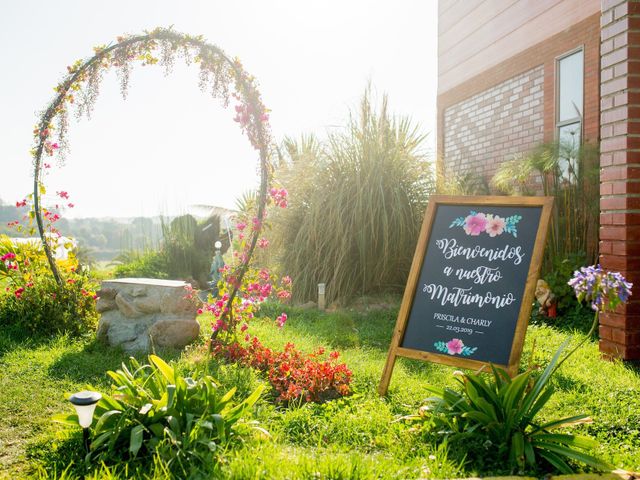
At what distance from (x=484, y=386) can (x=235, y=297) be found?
220 centimetres

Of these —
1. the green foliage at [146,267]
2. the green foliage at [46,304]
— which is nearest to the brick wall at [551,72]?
the green foliage at [46,304]

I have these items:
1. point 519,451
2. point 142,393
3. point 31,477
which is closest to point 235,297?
point 142,393

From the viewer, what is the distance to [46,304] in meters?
5.01

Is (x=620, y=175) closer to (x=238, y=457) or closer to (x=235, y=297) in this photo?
(x=235, y=297)

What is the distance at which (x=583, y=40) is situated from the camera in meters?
7.16

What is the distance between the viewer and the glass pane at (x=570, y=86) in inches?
289

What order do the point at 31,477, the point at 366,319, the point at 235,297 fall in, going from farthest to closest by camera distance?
the point at 366,319 → the point at 235,297 → the point at 31,477

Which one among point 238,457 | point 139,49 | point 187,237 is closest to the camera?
point 238,457

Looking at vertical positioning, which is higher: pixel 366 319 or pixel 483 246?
pixel 483 246

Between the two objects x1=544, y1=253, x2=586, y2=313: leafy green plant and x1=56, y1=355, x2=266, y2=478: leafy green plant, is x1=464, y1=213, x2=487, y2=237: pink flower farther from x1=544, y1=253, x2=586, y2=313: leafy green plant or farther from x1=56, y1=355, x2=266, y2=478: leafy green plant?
x1=544, y1=253, x2=586, y2=313: leafy green plant

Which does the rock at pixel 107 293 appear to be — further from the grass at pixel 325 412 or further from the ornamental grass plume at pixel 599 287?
the ornamental grass plume at pixel 599 287

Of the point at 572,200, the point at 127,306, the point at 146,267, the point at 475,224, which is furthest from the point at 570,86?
the point at 146,267

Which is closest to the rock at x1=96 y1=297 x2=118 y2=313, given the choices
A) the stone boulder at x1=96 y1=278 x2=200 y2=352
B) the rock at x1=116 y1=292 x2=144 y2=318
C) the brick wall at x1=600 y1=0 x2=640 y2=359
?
the stone boulder at x1=96 y1=278 x2=200 y2=352

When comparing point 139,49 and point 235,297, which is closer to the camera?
point 235,297
